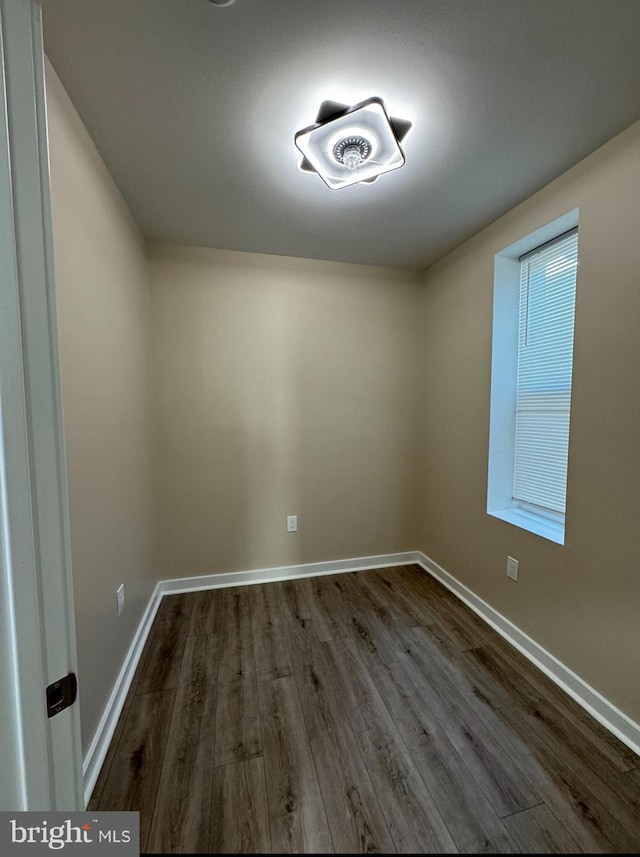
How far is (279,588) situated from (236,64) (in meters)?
2.64

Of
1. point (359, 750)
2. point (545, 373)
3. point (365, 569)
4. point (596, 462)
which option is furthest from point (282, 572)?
point (545, 373)

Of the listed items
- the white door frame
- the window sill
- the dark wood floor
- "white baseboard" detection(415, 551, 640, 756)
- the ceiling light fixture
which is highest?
the ceiling light fixture

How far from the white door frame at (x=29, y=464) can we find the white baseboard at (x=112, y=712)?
26.2 inches

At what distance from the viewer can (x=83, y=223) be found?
1.21 m

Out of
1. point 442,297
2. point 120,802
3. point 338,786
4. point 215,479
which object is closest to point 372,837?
point 338,786

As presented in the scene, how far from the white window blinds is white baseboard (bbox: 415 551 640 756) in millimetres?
685

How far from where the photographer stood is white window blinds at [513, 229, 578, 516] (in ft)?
5.36

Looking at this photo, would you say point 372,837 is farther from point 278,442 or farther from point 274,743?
point 278,442

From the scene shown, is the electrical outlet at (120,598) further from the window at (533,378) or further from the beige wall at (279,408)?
the window at (533,378)

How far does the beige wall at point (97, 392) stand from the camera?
1062 mm

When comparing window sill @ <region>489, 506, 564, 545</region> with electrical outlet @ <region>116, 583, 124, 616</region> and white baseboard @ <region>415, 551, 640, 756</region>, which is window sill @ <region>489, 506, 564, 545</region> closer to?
white baseboard @ <region>415, 551, 640, 756</region>

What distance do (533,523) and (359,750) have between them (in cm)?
136

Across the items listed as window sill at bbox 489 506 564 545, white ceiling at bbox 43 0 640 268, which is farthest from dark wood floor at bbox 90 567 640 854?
white ceiling at bbox 43 0 640 268

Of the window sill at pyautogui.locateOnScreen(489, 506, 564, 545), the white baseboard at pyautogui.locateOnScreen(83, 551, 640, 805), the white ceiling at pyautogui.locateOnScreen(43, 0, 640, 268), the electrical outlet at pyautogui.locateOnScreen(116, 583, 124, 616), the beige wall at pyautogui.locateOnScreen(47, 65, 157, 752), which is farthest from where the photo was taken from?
the window sill at pyautogui.locateOnScreen(489, 506, 564, 545)
